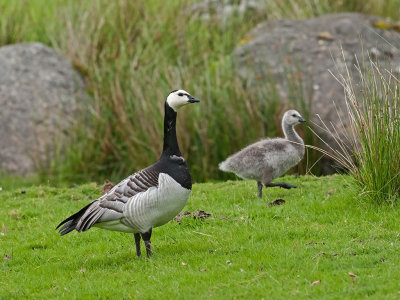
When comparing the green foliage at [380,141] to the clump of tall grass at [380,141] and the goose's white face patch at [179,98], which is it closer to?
the clump of tall grass at [380,141]

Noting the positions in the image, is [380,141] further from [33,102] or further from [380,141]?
[33,102]

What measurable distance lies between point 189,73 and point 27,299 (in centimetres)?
965

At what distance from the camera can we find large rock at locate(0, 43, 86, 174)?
656 inches

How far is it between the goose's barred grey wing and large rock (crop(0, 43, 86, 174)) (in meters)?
8.01

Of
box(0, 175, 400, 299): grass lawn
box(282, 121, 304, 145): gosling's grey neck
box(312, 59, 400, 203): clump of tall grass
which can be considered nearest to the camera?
box(0, 175, 400, 299): grass lawn

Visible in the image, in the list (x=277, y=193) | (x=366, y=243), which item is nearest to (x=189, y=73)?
(x=277, y=193)

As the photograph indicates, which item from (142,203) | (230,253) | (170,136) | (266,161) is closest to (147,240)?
(142,203)

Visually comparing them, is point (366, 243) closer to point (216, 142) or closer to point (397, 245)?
point (397, 245)

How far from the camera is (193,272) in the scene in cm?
792

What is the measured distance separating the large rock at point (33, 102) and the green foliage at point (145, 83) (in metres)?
0.42

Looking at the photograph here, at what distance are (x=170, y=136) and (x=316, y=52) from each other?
9001mm

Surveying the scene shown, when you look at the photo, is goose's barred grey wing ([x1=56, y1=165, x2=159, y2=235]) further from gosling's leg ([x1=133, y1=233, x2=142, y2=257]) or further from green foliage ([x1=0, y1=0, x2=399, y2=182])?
green foliage ([x1=0, y1=0, x2=399, y2=182])

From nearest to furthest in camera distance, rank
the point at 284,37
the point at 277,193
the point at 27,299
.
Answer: the point at 27,299
the point at 277,193
the point at 284,37

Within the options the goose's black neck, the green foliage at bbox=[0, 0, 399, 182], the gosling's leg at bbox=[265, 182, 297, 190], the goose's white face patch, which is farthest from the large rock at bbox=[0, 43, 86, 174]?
the goose's white face patch
